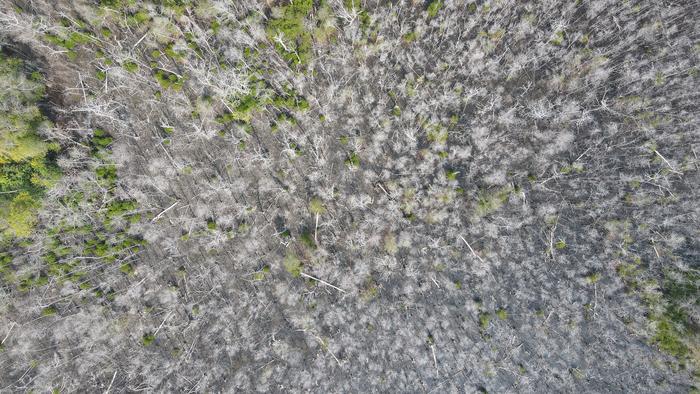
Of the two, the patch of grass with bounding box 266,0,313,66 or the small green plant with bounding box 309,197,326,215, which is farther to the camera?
the small green plant with bounding box 309,197,326,215

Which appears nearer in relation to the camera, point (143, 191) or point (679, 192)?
point (679, 192)

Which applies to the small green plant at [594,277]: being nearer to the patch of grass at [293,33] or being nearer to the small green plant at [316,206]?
the small green plant at [316,206]

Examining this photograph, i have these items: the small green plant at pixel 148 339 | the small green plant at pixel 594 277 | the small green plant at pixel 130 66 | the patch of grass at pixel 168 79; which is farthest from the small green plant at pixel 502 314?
the small green plant at pixel 130 66

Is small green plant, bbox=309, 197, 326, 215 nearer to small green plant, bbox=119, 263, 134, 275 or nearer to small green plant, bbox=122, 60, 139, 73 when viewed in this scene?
small green plant, bbox=119, 263, 134, 275

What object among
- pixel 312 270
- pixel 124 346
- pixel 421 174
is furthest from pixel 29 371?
pixel 421 174

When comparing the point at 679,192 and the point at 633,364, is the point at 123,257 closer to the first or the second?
the point at 633,364

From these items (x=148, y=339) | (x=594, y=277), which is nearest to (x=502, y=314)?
(x=594, y=277)

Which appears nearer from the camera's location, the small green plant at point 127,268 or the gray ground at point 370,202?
the gray ground at point 370,202

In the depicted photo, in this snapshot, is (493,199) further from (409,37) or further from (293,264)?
(293,264)

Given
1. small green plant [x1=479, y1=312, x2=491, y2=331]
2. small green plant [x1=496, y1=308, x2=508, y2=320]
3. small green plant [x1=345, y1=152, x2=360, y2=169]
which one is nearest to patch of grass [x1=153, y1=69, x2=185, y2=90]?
small green plant [x1=345, y1=152, x2=360, y2=169]
